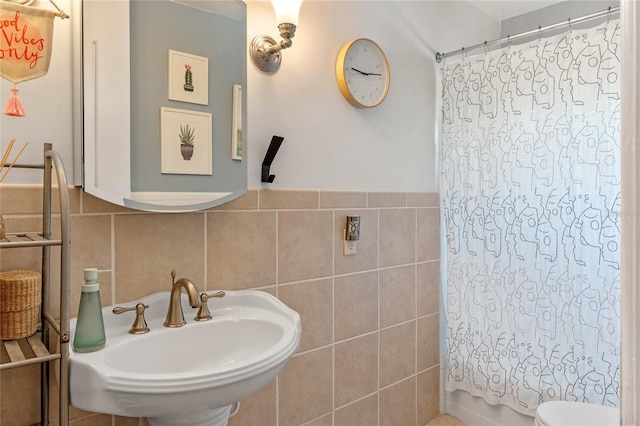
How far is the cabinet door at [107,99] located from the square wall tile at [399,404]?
1.57m

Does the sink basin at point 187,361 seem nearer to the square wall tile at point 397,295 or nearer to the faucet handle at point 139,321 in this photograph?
the faucet handle at point 139,321

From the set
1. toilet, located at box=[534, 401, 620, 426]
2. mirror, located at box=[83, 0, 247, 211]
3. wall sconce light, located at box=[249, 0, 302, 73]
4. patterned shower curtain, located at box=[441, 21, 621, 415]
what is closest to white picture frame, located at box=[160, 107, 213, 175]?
mirror, located at box=[83, 0, 247, 211]

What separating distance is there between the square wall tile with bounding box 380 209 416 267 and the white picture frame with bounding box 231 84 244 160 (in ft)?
2.73

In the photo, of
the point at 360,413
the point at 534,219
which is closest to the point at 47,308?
the point at 360,413

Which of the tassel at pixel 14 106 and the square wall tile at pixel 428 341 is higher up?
the tassel at pixel 14 106

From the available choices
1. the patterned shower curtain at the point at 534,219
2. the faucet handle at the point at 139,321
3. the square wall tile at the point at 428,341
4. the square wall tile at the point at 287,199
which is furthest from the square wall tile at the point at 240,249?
the patterned shower curtain at the point at 534,219

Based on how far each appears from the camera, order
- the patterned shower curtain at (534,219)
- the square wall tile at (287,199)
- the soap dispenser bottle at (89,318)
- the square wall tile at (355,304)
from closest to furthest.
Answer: the soap dispenser bottle at (89,318), the square wall tile at (287,199), the patterned shower curtain at (534,219), the square wall tile at (355,304)

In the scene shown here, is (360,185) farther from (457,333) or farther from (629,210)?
(629,210)

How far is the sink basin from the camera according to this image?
97cm

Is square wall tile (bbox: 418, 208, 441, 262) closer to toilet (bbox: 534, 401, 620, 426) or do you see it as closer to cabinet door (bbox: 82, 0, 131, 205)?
toilet (bbox: 534, 401, 620, 426)

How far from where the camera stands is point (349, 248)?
6.23 ft

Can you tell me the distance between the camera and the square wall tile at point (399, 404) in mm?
2082

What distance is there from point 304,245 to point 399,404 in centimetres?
105

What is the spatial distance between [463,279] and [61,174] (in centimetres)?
193
